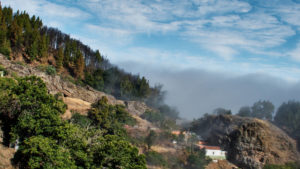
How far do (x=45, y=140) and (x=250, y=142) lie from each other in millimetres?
45363

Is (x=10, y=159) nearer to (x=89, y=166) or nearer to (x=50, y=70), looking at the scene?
(x=89, y=166)

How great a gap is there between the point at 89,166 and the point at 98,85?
39.3m

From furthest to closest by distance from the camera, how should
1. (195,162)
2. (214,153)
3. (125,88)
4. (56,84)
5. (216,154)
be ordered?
1. (125,88)
2. (216,154)
3. (214,153)
4. (56,84)
5. (195,162)

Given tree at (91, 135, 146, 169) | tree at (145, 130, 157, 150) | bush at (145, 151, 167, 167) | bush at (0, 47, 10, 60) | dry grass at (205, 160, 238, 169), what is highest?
bush at (0, 47, 10, 60)

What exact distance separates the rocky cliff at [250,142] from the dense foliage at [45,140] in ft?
120

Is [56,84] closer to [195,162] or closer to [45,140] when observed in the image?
[45,140]

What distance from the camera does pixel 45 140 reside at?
1767 centimetres

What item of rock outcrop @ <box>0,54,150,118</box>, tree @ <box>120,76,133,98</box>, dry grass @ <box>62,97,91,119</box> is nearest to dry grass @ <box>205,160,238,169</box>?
dry grass @ <box>62,97,91,119</box>

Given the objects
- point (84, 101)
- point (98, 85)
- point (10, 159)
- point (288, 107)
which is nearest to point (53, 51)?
point (98, 85)

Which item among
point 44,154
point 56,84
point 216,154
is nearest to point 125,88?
point 56,84

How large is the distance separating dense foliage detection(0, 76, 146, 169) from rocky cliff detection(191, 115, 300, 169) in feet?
120

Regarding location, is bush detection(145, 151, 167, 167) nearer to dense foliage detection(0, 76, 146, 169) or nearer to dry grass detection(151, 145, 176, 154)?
dry grass detection(151, 145, 176, 154)

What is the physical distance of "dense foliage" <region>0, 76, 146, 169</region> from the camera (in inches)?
671

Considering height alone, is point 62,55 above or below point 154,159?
above
